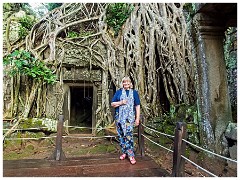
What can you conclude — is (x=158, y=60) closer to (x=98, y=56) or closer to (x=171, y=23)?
(x=171, y=23)

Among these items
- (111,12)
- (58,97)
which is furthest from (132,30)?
(58,97)

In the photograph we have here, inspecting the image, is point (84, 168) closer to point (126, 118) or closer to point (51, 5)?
point (126, 118)

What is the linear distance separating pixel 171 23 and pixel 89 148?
3.85 meters

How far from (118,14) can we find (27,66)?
3.06m

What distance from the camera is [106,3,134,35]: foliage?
20.7 ft

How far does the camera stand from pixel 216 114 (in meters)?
3.13

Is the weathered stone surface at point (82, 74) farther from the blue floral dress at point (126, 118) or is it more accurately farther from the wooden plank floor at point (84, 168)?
the wooden plank floor at point (84, 168)

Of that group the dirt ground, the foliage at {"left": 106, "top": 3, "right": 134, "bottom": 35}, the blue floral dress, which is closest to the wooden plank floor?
the blue floral dress

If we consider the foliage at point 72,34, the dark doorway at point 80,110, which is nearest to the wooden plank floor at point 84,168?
the foliage at point 72,34

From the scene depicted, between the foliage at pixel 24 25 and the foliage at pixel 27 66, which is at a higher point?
the foliage at pixel 24 25

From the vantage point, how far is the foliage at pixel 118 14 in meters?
6.31

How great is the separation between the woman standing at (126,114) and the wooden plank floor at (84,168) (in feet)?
0.60

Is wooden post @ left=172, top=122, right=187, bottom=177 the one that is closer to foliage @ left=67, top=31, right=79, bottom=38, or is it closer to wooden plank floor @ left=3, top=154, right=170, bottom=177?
wooden plank floor @ left=3, top=154, right=170, bottom=177

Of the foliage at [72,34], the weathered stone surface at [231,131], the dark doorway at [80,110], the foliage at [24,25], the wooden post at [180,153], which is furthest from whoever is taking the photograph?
the dark doorway at [80,110]
